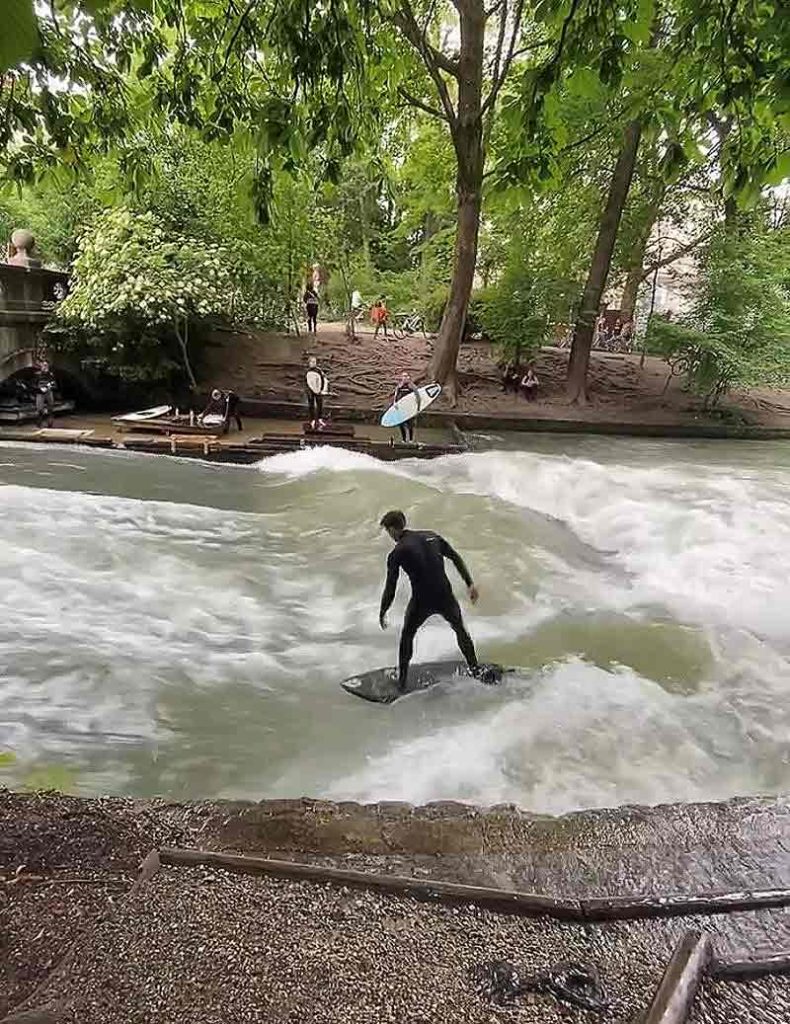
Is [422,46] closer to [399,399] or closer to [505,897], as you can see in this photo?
[399,399]

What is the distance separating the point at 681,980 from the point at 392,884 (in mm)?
1089

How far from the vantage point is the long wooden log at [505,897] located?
9.82 feet

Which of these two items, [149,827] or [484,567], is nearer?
[149,827]

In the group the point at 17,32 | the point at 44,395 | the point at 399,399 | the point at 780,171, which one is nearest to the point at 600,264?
the point at 399,399

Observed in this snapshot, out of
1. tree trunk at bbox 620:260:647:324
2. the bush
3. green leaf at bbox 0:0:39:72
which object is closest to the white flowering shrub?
the bush

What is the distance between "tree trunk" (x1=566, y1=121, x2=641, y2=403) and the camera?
20.6m

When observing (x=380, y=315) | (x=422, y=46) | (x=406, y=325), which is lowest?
(x=406, y=325)

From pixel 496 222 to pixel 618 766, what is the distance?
2106 centimetres

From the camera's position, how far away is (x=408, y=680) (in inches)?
273

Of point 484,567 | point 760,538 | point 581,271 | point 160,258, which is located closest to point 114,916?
point 484,567

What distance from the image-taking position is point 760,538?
1163cm

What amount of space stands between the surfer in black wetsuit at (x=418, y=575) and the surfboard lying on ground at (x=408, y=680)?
12 centimetres

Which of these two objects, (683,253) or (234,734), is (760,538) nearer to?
(234,734)

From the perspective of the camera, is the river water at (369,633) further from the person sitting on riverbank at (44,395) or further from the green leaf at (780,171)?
the green leaf at (780,171)
